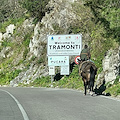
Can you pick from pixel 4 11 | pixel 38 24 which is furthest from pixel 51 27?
pixel 4 11

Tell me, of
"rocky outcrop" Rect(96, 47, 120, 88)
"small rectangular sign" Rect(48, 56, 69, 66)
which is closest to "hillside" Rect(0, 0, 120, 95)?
"rocky outcrop" Rect(96, 47, 120, 88)

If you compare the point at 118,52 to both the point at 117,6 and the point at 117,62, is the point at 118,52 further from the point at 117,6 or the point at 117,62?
the point at 117,6

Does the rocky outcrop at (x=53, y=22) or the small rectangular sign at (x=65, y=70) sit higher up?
the rocky outcrop at (x=53, y=22)

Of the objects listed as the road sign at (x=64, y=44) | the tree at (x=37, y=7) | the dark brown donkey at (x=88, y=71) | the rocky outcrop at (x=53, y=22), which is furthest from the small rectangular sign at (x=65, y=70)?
the tree at (x=37, y=7)

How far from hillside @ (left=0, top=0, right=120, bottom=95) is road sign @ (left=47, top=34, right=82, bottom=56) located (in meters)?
1.35

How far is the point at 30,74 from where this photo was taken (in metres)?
35.7

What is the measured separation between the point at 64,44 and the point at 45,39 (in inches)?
349

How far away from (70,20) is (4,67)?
52.0 feet

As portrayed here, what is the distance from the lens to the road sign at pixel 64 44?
1172 inches

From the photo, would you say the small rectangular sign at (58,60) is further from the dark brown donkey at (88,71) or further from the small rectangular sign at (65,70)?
the dark brown donkey at (88,71)

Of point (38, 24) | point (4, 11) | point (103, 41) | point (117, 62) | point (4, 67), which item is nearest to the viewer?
point (117, 62)

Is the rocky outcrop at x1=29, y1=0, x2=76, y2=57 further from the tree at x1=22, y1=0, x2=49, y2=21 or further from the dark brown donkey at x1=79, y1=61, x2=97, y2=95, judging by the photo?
the dark brown donkey at x1=79, y1=61, x2=97, y2=95

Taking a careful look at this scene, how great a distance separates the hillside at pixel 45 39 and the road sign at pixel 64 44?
135 cm

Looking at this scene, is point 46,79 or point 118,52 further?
point 46,79
